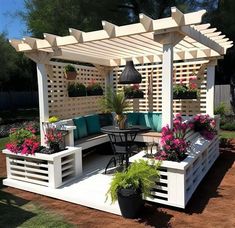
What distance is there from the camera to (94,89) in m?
6.75

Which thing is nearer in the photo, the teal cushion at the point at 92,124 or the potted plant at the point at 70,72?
the potted plant at the point at 70,72

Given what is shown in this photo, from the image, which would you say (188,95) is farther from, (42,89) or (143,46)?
(42,89)

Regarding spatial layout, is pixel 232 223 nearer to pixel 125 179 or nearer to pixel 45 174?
pixel 125 179

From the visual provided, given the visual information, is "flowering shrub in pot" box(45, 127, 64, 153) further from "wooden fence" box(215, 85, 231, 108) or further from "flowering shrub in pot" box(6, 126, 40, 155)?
"wooden fence" box(215, 85, 231, 108)

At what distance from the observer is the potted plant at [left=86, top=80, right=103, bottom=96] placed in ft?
21.8

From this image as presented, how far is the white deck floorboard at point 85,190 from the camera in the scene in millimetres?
3672

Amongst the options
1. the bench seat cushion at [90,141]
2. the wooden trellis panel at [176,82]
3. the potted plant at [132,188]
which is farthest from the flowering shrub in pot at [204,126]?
the potted plant at [132,188]

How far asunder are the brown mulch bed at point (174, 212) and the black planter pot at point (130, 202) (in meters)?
0.08

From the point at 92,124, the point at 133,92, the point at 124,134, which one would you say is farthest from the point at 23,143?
the point at 133,92

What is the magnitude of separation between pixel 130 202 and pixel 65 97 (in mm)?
3351

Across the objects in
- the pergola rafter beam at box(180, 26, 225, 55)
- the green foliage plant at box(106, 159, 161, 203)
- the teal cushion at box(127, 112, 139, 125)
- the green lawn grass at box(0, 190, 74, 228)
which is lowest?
the green lawn grass at box(0, 190, 74, 228)

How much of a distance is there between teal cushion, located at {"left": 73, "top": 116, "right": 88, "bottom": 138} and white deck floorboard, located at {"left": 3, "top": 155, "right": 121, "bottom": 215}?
883mm

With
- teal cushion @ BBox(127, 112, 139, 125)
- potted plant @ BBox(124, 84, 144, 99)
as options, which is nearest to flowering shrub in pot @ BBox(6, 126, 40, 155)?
teal cushion @ BBox(127, 112, 139, 125)

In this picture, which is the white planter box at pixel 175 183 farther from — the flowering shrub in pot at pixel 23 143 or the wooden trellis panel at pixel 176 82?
the wooden trellis panel at pixel 176 82
